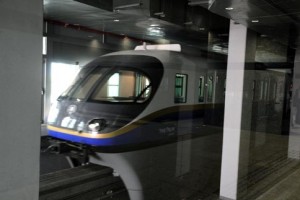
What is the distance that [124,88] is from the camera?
11.7ft

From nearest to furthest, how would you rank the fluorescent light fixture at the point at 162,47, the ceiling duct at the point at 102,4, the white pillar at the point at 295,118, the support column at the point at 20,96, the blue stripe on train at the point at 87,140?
the support column at the point at 20,96
the ceiling duct at the point at 102,4
the blue stripe on train at the point at 87,140
the fluorescent light fixture at the point at 162,47
the white pillar at the point at 295,118

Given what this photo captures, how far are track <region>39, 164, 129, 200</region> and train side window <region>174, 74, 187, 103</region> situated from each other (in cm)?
134

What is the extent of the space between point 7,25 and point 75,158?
6.76 feet

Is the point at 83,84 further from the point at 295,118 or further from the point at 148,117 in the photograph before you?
the point at 295,118

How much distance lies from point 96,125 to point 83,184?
0.64 metres

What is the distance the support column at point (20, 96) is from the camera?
1730 millimetres

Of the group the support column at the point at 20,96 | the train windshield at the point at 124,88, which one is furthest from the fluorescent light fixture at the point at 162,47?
the support column at the point at 20,96

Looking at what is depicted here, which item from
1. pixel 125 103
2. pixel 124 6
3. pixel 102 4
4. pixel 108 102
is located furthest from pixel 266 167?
pixel 102 4

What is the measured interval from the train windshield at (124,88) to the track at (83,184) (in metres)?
0.82

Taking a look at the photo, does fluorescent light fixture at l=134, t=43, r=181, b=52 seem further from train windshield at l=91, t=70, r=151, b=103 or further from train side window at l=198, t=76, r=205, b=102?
train side window at l=198, t=76, r=205, b=102

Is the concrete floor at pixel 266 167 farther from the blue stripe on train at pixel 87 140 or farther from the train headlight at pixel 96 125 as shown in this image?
the train headlight at pixel 96 125

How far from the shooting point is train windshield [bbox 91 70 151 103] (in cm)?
346

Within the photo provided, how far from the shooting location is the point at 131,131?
3393 mm

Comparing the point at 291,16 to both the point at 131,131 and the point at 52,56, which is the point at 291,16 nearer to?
the point at 131,131
